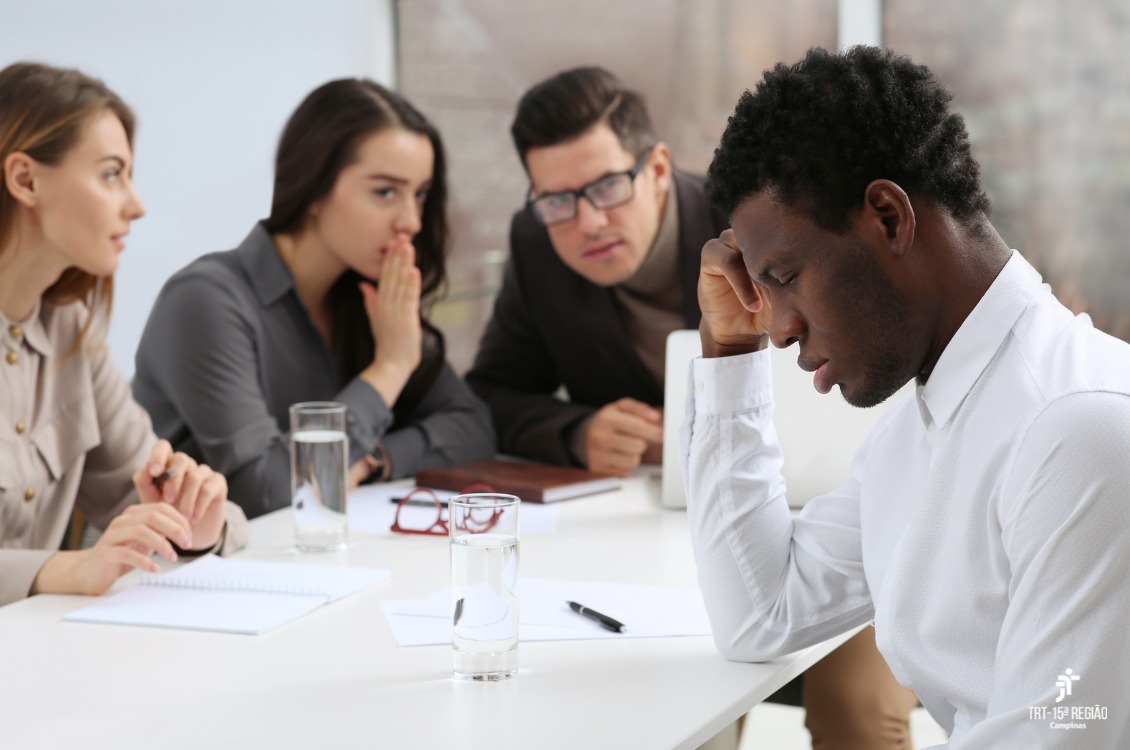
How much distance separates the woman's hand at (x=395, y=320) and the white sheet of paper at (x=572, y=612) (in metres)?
0.93

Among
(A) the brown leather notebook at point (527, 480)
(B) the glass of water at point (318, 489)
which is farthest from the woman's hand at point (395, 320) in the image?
(B) the glass of water at point (318, 489)

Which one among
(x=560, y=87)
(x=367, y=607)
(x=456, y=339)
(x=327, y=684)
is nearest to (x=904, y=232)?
(x=327, y=684)

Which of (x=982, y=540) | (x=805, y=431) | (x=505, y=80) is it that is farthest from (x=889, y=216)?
(x=505, y=80)

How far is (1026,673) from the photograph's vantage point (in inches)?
34.1

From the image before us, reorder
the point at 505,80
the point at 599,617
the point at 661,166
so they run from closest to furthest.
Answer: the point at 599,617 → the point at 661,166 → the point at 505,80

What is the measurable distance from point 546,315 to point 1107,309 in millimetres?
1346

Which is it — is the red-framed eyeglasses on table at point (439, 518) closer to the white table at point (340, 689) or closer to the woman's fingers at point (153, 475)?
the white table at point (340, 689)

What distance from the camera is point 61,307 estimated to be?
1.94 meters

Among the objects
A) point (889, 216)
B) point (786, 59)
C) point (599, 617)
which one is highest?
point (786, 59)

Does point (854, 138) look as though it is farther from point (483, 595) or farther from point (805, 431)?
point (805, 431)

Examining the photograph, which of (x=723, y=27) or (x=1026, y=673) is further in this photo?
(x=723, y=27)

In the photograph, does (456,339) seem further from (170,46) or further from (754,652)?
(754,652)

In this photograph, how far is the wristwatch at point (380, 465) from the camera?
2.22m

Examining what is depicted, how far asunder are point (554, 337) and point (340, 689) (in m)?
1.63
